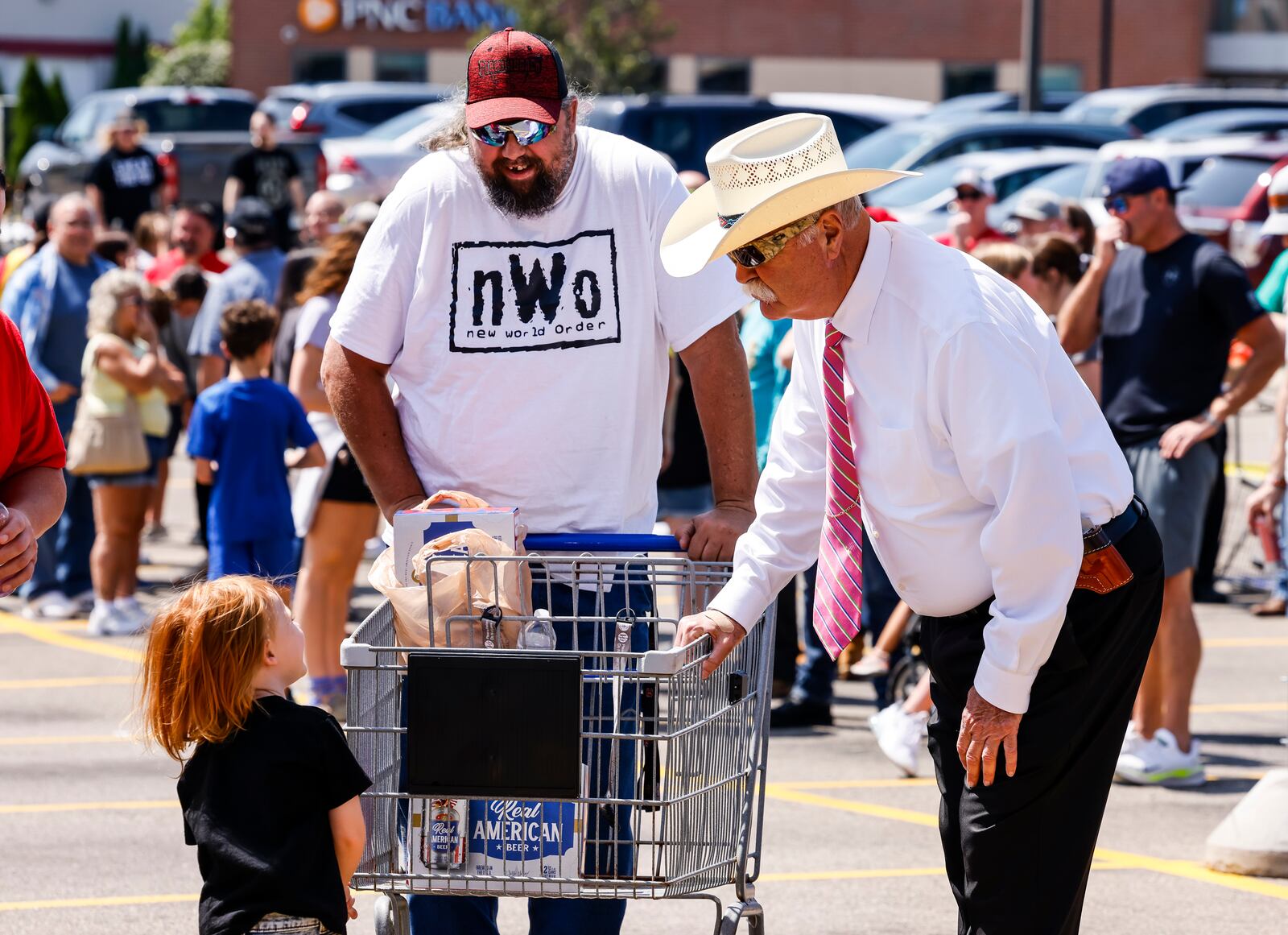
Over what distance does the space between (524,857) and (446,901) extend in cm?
65

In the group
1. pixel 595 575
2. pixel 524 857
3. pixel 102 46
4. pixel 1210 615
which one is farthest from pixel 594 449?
pixel 102 46

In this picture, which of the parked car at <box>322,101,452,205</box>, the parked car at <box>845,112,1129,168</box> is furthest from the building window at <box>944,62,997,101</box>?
the parked car at <box>322,101,452,205</box>

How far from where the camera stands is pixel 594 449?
4.41m

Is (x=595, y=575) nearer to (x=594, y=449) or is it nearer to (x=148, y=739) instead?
(x=594, y=449)

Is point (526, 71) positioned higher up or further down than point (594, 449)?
higher up

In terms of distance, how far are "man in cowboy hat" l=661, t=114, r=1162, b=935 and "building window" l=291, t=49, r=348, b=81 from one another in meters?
44.5

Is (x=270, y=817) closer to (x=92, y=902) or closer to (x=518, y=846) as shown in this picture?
→ (x=518, y=846)

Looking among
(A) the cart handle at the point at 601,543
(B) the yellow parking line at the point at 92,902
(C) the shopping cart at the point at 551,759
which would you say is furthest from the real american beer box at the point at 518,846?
(B) the yellow parking line at the point at 92,902

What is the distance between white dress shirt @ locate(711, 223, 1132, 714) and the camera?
3.50 m

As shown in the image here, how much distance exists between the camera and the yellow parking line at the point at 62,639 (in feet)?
32.4

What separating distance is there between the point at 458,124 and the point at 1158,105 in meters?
27.0

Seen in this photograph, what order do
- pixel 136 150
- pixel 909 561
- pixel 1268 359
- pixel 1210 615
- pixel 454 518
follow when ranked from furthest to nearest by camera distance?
pixel 136 150
pixel 1210 615
pixel 1268 359
pixel 454 518
pixel 909 561

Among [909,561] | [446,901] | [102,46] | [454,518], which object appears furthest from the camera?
[102,46]

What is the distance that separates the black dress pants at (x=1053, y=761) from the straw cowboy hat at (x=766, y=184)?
2.86 ft
